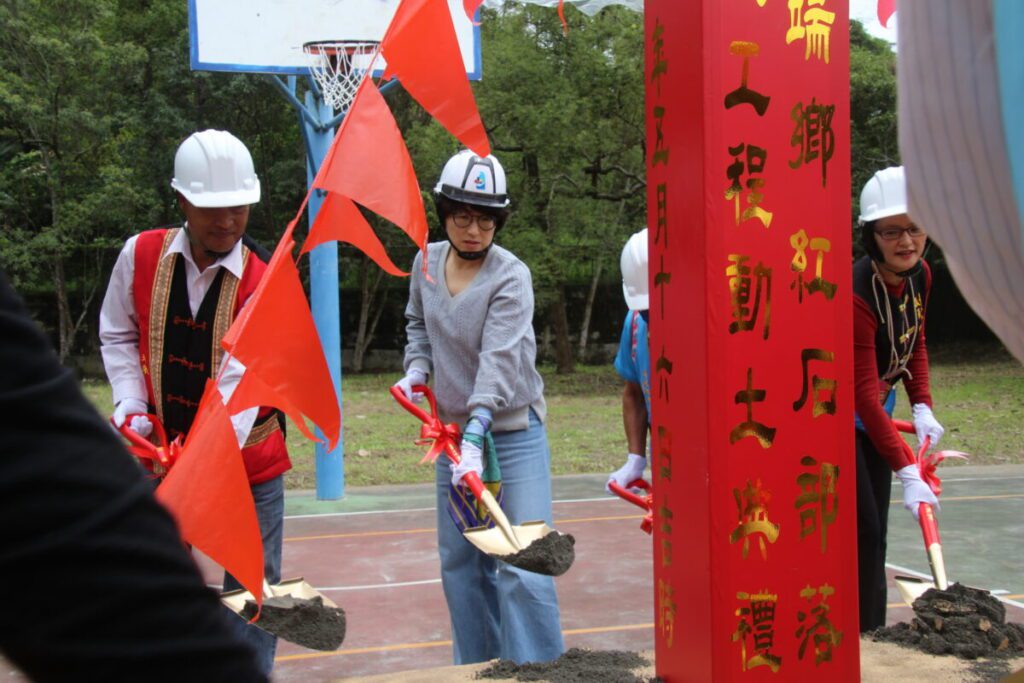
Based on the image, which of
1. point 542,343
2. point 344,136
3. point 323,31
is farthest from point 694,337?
point 542,343

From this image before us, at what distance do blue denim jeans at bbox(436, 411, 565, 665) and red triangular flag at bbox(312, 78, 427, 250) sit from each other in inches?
42.9

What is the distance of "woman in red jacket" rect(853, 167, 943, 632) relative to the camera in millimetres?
3441

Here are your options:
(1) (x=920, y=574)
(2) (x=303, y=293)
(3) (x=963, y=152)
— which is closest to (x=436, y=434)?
(2) (x=303, y=293)

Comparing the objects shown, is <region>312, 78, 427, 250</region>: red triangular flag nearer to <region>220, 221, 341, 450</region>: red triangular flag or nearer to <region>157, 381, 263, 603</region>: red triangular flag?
<region>220, 221, 341, 450</region>: red triangular flag

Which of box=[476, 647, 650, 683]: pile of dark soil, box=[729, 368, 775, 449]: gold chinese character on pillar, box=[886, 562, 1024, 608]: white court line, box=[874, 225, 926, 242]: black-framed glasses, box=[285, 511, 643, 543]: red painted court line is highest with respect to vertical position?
box=[874, 225, 926, 242]: black-framed glasses

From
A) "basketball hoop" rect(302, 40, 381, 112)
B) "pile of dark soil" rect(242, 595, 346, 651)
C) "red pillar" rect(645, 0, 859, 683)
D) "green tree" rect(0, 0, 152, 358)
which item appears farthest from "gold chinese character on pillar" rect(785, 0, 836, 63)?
"green tree" rect(0, 0, 152, 358)

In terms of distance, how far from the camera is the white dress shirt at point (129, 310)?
3193mm

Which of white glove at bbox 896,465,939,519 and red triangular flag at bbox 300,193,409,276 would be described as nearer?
red triangular flag at bbox 300,193,409,276

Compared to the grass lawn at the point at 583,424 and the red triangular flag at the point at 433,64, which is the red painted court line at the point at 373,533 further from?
the red triangular flag at the point at 433,64

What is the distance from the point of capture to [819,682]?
8.46ft

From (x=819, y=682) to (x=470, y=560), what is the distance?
135cm

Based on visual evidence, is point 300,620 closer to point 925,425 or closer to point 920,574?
point 925,425

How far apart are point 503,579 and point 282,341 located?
1.20m

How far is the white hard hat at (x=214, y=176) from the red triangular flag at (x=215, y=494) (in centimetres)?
84
